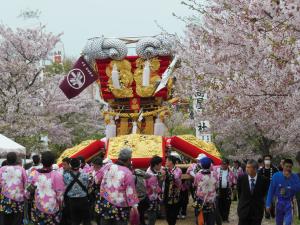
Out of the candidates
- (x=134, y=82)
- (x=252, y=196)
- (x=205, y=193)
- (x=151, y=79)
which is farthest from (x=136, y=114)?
(x=252, y=196)

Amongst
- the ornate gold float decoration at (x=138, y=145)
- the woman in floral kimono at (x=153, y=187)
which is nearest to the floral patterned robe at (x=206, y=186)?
the woman in floral kimono at (x=153, y=187)

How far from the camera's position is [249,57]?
36.2 ft

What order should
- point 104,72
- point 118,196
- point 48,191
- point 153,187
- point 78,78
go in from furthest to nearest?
point 78,78 < point 104,72 < point 153,187 < point 48,191 < point 118,196

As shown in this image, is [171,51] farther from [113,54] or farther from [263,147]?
[263,147]

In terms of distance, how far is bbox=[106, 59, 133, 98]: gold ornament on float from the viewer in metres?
18.6

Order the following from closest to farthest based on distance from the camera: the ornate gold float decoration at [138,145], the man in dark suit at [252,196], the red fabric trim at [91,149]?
the man in dark suit at [252,196] → the ornate gold float decoration at [138,145] → the red fabric trim at [91,149]

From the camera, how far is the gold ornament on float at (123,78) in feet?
60.9

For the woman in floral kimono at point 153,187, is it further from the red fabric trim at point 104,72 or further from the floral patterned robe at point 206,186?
the red fabric trim at point 104,72

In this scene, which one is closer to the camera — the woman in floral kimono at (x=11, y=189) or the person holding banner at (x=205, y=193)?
the woman in floral kimono at (x=11, y=189)

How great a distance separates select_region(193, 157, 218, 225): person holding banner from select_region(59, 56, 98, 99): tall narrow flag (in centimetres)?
879

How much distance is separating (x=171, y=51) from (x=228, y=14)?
6.46 metres

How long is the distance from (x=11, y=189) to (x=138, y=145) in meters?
5.61

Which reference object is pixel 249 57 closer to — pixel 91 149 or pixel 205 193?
pixel 205 193

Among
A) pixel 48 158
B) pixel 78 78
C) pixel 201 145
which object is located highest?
pixel 78 78
